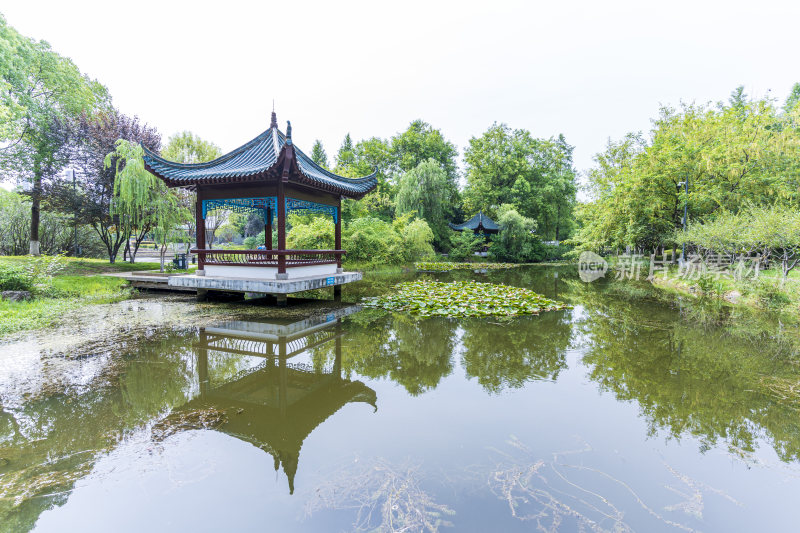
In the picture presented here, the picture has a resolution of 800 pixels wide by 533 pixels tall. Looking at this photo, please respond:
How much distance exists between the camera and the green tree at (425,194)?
2534cm

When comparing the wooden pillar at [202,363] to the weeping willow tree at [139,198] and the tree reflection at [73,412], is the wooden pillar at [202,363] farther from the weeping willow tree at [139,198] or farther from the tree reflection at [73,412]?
the weeping willow tree at [139,198]

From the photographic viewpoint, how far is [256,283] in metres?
8.02

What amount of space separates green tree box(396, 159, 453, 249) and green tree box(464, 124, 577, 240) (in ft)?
18.0

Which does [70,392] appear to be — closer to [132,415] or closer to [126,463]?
[132,415]

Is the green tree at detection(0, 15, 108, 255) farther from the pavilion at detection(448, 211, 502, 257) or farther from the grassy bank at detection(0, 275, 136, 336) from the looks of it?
the pavilion at detection(448, 211, 502, 257)

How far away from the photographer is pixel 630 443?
2.95m

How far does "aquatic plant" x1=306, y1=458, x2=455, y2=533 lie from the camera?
2.06 meters

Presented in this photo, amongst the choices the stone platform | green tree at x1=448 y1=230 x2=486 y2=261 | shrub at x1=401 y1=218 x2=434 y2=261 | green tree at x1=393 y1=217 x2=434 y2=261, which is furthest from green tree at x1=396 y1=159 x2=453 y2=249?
the stone platform

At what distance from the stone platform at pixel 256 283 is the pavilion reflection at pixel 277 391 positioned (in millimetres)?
1868

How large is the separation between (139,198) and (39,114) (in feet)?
19.4

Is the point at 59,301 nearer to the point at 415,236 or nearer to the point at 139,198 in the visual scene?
the point at 139,198

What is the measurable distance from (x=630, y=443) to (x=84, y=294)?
11.2m

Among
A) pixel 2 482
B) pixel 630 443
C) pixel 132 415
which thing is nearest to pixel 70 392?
pixel 132 415

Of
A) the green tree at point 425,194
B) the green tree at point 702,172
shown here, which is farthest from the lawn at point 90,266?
the green tree at point 702,172
